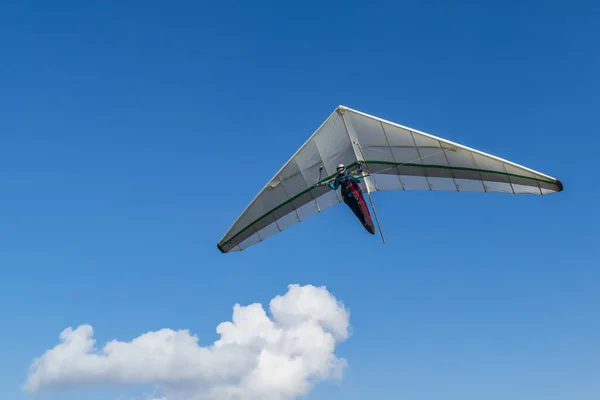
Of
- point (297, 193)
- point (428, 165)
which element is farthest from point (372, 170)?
point (297, 193)

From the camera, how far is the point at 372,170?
2538cm

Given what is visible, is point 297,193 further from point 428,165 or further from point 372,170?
point 428,165

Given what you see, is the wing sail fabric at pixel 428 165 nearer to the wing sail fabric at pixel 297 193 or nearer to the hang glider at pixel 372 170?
the hang glider at pixel 372 170

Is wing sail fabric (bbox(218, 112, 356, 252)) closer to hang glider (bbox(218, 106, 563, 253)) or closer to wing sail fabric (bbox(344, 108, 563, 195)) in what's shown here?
hang glider (bbox(218, 106, 563, 253))

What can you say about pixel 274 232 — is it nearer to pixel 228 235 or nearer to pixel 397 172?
pixel 228 235

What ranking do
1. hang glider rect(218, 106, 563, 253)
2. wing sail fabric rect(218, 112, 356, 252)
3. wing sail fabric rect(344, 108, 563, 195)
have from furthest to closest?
1. wing sail fabric rect(218, 112, 356, 252)
2. hang glider rect(218, 106, 563, 253)
3. wing sail fabric rect(344, 108, 563, 195)

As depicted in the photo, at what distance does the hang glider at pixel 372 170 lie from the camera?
75.0ft

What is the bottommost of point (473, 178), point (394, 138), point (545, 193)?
point (545, 193)

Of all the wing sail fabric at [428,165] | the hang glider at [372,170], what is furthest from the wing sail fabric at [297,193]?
the wing sail fabric at [428,165]

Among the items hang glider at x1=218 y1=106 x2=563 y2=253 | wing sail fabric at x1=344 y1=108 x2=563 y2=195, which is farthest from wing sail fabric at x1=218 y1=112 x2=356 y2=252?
wing sail fabric at x1=344 y1=108 x2=563 y2=195

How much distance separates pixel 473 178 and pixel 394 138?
337 cm

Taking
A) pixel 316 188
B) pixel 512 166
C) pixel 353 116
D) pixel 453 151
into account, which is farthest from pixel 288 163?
pixel 512 166

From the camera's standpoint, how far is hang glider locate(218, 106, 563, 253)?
75.0ft

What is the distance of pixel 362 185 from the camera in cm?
2552
